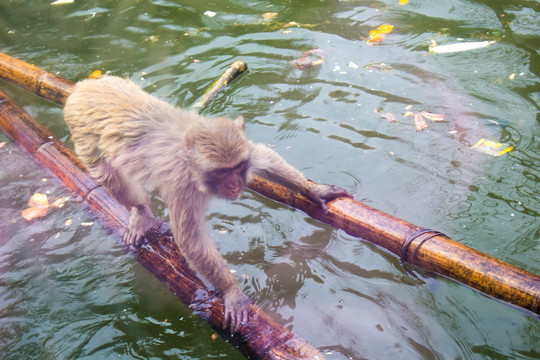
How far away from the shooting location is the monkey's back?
4.59m

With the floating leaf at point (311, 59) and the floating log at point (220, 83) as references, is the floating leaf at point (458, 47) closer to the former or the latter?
the floating leaf at point (311, 59)

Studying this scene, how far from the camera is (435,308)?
14.0ft

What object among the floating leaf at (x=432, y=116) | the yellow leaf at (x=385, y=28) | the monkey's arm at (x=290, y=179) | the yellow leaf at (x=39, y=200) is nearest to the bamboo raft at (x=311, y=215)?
the monkey's arm at (x=290, y=179)

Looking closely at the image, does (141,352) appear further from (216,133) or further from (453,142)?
(453,142)

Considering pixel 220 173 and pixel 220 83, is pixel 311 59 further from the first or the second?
pixel 220 173

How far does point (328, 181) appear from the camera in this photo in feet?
19.0

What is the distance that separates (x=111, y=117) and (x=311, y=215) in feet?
7.65

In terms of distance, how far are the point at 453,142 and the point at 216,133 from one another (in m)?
3.48

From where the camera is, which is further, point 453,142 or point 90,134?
point 453,142

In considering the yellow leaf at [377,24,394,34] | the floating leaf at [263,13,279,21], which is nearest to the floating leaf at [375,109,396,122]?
the yellow leaf at [377,24,394,34]

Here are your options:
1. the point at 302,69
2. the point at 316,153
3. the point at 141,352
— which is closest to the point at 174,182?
the point at 141,352

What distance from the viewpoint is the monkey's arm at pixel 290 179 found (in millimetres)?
4754

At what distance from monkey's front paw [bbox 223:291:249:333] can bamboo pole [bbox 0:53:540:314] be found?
1329 mm

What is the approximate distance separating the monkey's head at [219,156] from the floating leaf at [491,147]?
3.26 meters
